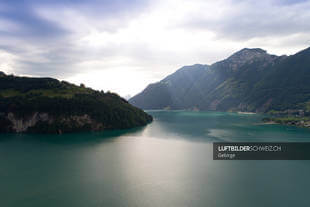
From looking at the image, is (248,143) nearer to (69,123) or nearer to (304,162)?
(304,162)

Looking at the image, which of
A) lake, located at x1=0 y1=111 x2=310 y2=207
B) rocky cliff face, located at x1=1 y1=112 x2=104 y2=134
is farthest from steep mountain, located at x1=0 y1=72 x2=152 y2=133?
lake, located at x1=0 y1=111 x2=310 y2=207

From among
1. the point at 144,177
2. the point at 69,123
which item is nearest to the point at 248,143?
the point at 144,177

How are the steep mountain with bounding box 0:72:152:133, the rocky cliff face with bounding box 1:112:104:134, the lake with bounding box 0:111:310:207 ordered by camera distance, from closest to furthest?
the lake with bounding box 0:111:310:207 → the rocky cliff face with bounding box 1:112:104:134 → the steep mountain with bounding box 0:72:152:133

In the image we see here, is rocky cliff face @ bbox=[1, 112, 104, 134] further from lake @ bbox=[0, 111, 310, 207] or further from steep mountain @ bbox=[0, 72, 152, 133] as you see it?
lake @ bbox=[0, 111, 310, 207]

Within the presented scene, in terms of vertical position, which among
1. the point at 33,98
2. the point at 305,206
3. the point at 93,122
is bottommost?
the point at 305,206

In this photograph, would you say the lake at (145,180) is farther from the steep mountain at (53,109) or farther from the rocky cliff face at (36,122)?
the steep mountain at (53,109)

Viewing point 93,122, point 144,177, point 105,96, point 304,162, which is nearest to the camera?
point 144,177

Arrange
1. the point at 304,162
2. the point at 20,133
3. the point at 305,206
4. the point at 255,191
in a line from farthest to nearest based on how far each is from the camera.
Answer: the point at 20,133
the point at 304,162
the point at 255,191
the point at 305,206

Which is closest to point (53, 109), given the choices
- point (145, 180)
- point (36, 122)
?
point (36, 122)
